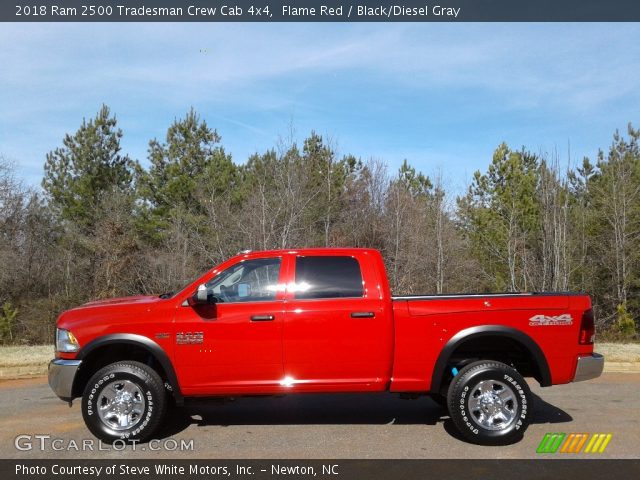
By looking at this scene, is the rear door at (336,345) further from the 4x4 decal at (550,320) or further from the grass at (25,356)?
the grass at (25,356)

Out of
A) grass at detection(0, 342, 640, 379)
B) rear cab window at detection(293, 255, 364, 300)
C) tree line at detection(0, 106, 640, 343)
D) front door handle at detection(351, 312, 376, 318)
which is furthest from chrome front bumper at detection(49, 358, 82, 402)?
tree line at detection(0, 106, 640, 343)

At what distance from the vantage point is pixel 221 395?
18.9 feet

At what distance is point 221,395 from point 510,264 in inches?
852

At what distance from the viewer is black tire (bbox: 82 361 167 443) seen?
18.5 ft

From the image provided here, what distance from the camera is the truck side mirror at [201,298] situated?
5555 mm

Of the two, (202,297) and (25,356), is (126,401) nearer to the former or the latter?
(202,297)

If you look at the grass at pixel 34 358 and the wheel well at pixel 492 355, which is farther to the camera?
the grass at pixel 34 358

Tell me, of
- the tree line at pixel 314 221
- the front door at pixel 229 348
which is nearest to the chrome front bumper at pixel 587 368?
the front door at pixel 229 348

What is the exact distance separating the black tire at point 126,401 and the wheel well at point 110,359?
0.70 ft

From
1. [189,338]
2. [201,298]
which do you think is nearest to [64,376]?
[189,338]

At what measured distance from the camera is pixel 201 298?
555cm

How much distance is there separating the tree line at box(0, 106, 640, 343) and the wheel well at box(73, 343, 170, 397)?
15643mm

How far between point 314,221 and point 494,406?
20313mm
